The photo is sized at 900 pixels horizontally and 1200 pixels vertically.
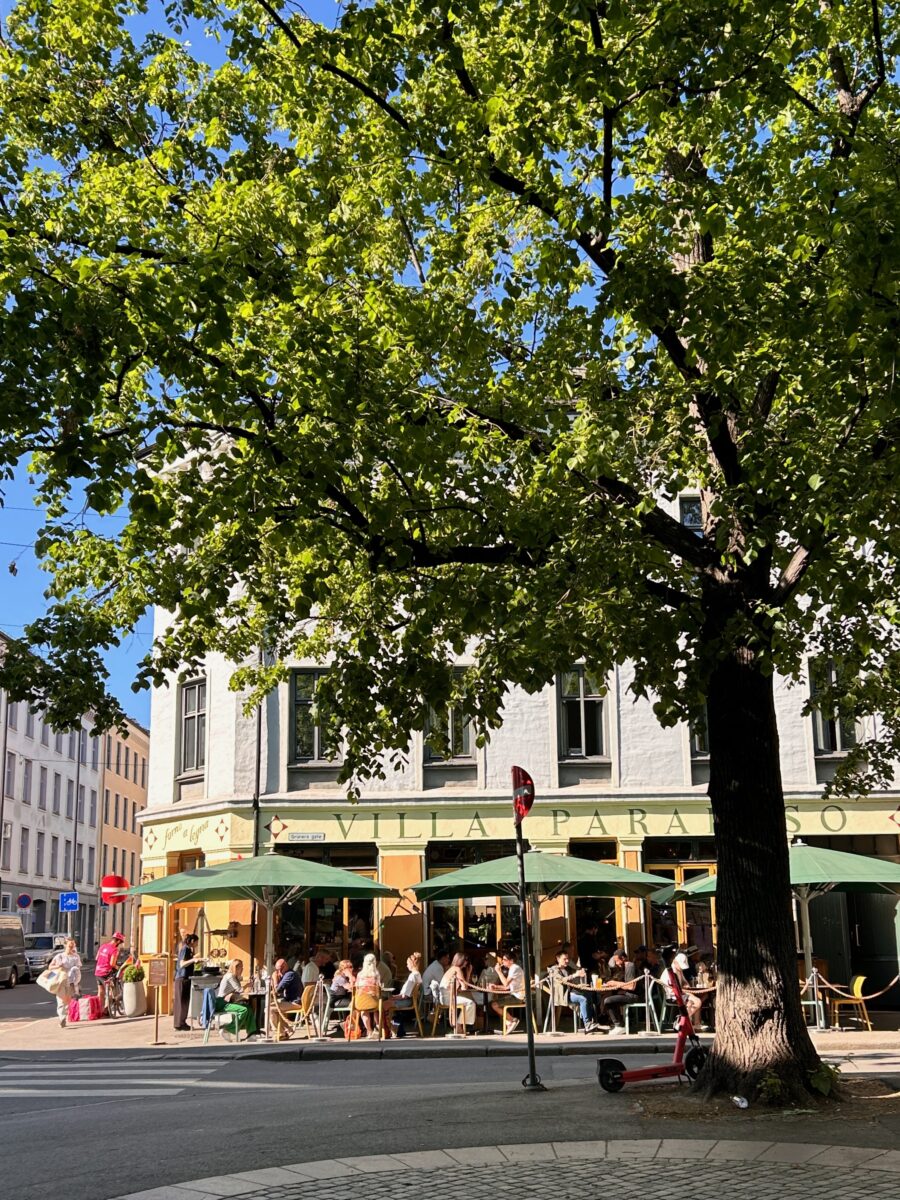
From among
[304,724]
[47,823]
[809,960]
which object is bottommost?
[809,960]

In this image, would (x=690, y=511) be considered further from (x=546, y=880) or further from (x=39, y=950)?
(x=39, y=950)

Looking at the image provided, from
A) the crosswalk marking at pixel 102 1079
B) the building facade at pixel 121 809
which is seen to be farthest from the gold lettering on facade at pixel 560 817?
the building facade at pixel 121 809

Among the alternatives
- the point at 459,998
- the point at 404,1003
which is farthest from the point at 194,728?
the point at 459,998

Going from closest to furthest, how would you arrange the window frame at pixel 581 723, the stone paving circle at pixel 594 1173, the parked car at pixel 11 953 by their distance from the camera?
the stone paving circle at pixel 594 1173 → the window frame at pixel 581 723 → the parked car at pixel 11 953

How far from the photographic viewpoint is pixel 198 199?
1090 centimetres

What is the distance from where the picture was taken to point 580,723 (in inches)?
1154

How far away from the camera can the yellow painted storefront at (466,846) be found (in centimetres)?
2789

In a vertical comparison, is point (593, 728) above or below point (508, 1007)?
above

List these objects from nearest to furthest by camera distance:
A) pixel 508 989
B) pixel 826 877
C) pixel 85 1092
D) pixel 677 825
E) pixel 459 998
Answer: pixel 85 1092 → pixel 826 877 → pixel 459 998 → pixel 508 989 → pixel 677 825

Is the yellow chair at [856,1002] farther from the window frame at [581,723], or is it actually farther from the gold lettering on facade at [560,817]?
the window frame at [581,723]

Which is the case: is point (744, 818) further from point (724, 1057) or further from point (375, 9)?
point (375, 9)

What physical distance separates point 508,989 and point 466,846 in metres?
5.68

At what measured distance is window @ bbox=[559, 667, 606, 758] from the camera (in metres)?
29.2

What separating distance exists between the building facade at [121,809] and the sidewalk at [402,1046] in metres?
54.0
